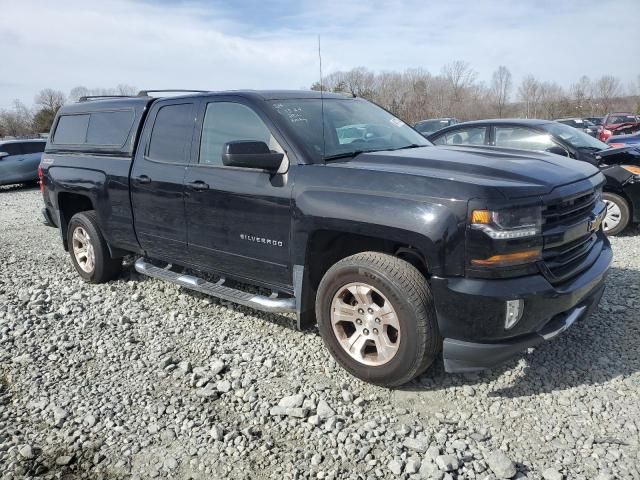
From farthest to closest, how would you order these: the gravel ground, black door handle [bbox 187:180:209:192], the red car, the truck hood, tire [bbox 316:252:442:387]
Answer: the red car → black door handle [bbox 187:180:209:192] → tire [bbox 316:252:442:387] → the truck hood → the gravel ground

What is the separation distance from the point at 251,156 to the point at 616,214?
Result: 548 centimetres

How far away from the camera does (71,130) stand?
18.6ft

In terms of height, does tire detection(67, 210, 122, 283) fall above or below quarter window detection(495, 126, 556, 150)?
below

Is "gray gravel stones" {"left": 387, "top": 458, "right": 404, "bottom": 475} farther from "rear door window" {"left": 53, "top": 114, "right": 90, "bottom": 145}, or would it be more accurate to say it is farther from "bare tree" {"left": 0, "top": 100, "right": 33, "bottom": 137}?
"bare tree" {"left": 0, "top": 100, "right": 33, "bottom": 137}

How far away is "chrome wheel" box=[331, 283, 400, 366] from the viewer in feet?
10.5

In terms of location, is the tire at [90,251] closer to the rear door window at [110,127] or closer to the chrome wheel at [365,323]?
the rear door window at [110,127]

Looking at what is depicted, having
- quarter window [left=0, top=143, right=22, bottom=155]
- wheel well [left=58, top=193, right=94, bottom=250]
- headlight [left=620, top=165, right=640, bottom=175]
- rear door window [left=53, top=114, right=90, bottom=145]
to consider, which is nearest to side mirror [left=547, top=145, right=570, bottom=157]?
headlight [left=620, top=165, right=640, bottom=175]

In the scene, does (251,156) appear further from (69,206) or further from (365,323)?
(69,206)

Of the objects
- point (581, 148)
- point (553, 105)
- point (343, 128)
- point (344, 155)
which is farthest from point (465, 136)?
point (553, 105)

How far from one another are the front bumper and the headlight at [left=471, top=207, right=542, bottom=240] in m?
0.27

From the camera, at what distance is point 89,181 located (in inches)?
203

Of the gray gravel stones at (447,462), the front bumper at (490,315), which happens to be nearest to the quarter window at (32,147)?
the front bumper at (490,315)

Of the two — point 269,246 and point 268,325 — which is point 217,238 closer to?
point 269,246

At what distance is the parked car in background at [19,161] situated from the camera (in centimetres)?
1512
